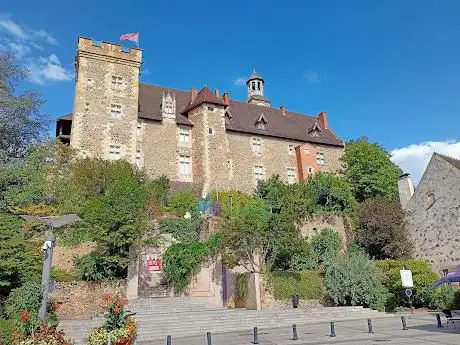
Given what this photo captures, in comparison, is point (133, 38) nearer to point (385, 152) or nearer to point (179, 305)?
point (179, 305)

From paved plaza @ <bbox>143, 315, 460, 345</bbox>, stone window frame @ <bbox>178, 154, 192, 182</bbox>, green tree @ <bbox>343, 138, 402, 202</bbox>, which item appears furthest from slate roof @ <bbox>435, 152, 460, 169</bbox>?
stone window frame @ <bbox>178, 154, 192, 182</bbox>

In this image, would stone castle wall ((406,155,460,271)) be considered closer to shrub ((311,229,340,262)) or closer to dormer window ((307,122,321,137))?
shrub ((311,229,340,262))

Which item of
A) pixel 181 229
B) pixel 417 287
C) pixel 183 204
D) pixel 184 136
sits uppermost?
pixel 184 136

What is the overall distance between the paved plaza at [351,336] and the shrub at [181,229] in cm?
1100

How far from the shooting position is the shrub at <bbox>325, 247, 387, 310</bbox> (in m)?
22.0

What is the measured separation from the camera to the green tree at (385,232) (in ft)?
93.4

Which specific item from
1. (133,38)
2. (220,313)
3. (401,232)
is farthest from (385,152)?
(220,313)

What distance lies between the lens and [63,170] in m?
29.3

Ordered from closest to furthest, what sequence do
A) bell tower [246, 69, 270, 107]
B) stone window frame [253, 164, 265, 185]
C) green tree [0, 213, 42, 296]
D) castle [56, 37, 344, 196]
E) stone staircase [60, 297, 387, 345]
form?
stone staircase [60, 297, 387, 345] < green tree [0, 213, 42, 296] < castle [56, 37, 344, 196] < stone window frame [253, 164, 265, 185] < bell tower [246, 69, 270, 107]

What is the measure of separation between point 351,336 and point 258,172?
83.9ft

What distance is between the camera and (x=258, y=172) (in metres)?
38.6

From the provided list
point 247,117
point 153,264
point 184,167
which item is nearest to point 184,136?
point 184,167

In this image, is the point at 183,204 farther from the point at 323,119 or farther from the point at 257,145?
the point at 323,119

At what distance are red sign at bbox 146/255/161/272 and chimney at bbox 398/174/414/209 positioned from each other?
18.3 m
